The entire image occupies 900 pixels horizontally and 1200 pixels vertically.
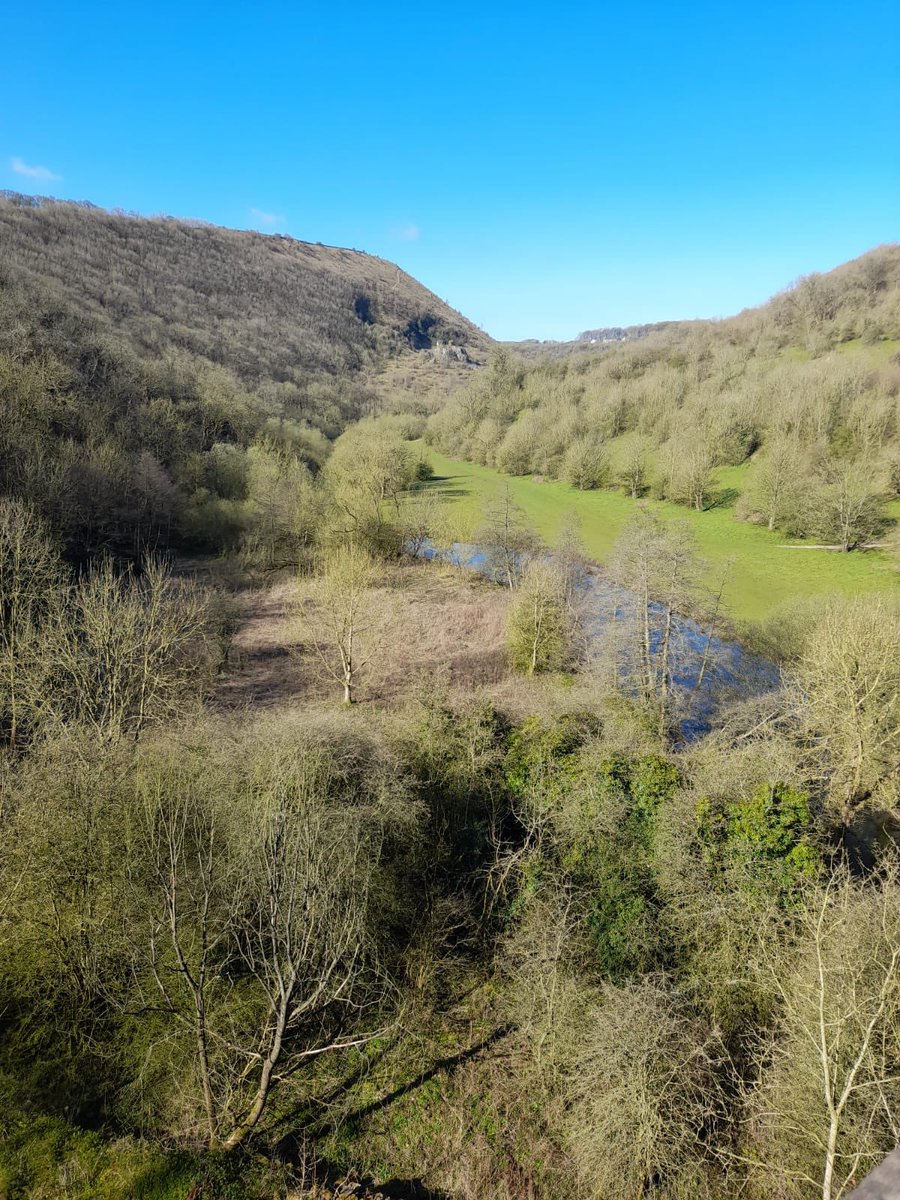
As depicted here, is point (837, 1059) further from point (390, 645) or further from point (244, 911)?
point (390, 645)

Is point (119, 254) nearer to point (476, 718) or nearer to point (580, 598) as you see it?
point (580, 598)

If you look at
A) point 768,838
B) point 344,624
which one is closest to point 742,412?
point 344,624

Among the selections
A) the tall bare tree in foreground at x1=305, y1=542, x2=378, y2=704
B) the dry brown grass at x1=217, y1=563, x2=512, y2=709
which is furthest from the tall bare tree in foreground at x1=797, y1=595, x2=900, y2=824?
the tall bare tree in foreground at x1=305, y1=542, x2=378, y2=704

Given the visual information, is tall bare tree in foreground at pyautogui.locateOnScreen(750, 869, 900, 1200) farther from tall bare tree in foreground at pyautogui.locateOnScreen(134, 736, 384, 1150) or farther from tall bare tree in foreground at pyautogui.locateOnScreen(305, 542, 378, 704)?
tall bare tree in foreground at pyautogui.locateOnScreen(305, 542, 378, 704)

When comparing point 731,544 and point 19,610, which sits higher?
point 731,544

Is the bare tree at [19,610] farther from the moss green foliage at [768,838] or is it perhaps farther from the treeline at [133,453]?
the moss green foliage at [768,838]

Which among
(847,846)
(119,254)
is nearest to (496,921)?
(847,846)

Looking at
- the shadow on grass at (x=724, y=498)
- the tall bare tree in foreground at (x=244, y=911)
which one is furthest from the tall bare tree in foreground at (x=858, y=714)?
the shadow on grass at (x=724, y=498)

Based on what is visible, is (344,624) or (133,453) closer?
(344,624)
